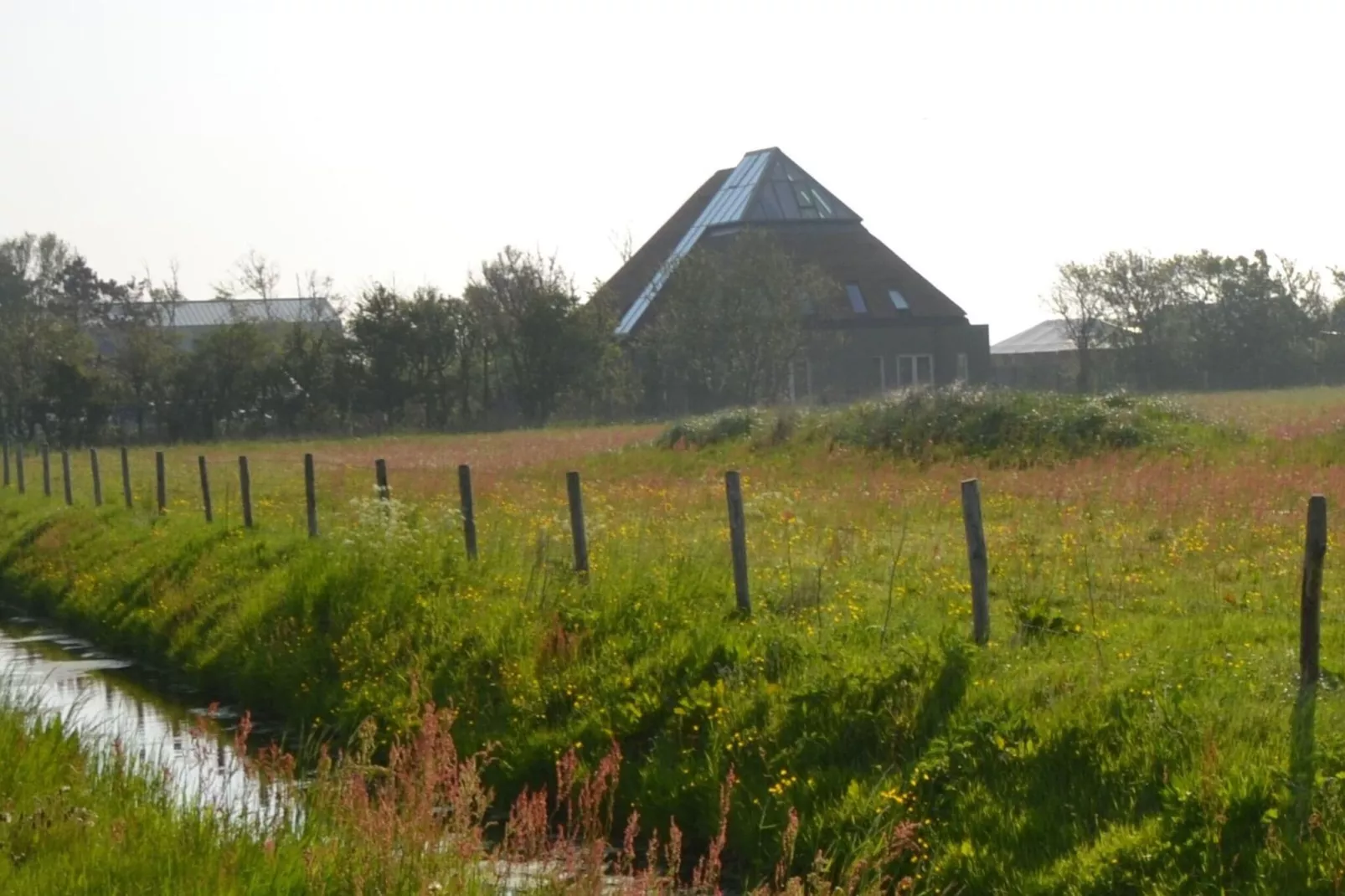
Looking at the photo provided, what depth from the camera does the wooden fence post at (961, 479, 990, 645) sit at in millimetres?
10766

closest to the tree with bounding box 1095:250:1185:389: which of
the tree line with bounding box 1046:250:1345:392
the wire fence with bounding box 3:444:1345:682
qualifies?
the tree line with bounding box 1046:250:1345:392

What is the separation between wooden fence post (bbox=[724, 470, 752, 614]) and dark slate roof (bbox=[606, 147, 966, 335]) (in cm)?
5823

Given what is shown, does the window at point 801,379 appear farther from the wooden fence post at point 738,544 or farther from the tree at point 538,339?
the wooden fence post at point 738,544

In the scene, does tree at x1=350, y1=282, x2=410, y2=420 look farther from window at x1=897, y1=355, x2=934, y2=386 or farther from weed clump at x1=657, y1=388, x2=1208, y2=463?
weed clump at x1=657, y1=388, x2=1208, y2=463

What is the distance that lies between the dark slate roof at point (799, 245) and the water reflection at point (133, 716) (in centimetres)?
5395

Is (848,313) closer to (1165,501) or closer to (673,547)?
(1165,501)

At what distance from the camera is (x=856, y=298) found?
245 ft

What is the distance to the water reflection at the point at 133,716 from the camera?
895 centimetres

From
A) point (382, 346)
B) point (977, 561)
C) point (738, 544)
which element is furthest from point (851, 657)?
point (382, 346)

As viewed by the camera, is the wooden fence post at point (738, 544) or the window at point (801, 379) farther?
the window at point (801, 379)

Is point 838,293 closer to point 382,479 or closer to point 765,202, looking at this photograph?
point 765,202

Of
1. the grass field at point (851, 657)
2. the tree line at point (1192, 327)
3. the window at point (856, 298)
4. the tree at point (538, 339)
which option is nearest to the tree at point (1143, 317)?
the tree line at point (1192, 327)

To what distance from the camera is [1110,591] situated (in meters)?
13.1

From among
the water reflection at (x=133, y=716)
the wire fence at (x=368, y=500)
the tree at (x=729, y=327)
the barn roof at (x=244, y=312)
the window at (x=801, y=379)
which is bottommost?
the water reflection at (x=133, y=716)
